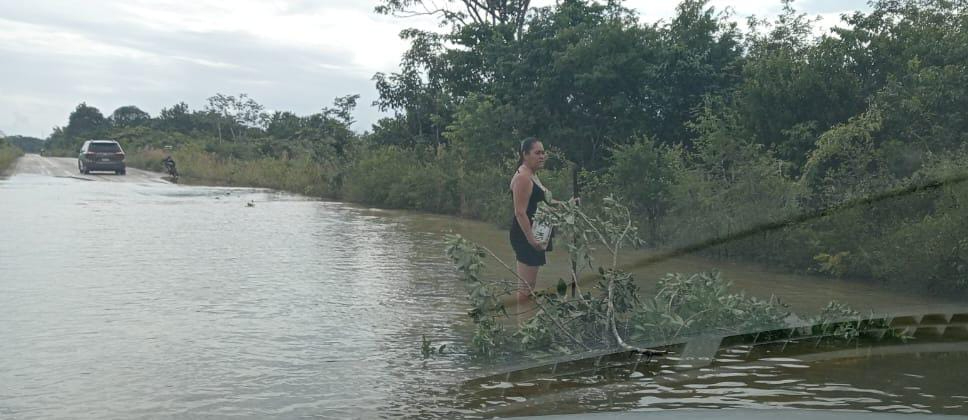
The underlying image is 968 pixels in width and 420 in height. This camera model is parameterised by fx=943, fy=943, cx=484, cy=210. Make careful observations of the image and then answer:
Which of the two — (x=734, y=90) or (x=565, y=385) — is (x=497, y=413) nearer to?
(x=565, y=385)

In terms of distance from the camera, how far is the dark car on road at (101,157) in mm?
40594

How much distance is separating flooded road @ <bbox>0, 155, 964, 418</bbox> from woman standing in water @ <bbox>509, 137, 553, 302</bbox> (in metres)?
0.90

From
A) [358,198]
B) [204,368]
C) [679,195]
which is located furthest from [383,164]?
[204,368]

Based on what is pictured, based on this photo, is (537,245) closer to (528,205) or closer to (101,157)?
(528,205)

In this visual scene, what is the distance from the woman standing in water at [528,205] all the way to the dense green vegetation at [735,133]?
503 centimetres

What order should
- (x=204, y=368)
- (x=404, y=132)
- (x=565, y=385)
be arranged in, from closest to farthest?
(x=565, y=385) < (x=204, y=368) < (x=404, y=132)

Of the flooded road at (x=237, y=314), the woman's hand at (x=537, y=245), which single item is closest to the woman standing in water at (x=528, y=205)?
the woman's hand at (x=537, y=245)

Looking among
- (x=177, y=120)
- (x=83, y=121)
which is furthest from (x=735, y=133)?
(x=83, y=121)

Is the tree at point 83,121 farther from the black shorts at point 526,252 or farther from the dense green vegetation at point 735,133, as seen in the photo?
the black shorts at point 526,252

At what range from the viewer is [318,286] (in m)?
10.9

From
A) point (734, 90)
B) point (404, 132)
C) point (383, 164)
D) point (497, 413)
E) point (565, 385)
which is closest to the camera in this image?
point (497, 413)

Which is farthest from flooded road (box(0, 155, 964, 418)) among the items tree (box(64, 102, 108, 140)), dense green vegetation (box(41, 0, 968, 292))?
tree (box(64, 102, 108, 140))

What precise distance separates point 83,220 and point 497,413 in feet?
49.4

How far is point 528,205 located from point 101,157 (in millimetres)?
37155
